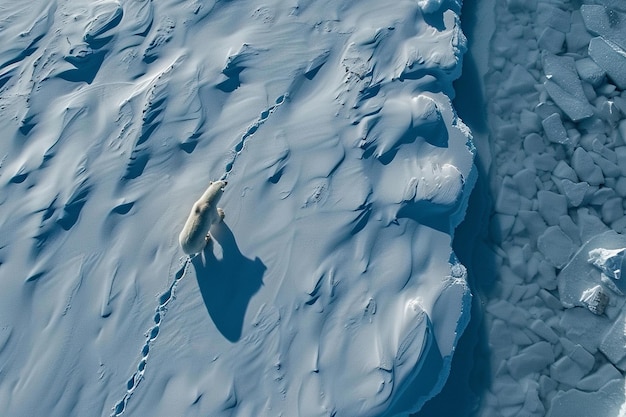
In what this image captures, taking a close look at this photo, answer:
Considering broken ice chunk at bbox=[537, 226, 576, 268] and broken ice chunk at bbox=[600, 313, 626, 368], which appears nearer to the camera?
broken ice chunk at bbox=[600, 313, 626, 368]

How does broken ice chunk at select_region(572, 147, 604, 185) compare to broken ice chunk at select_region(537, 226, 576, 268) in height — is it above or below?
above

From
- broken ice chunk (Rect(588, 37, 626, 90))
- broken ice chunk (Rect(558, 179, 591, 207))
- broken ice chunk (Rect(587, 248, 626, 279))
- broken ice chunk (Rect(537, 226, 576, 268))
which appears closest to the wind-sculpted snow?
broken ice chunk (Rect(537, 226, 576, 268))

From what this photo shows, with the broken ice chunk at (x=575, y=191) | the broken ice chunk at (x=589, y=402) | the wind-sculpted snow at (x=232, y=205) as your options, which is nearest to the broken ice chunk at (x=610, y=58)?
the broken ice chunk at (x=575, y=191)

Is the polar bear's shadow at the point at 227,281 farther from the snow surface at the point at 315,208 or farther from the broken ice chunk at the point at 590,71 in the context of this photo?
the broken ice chunk at the point at 590,71

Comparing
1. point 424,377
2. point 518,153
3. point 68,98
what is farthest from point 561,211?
point 68,98

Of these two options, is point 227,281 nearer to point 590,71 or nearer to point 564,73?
point 564,73

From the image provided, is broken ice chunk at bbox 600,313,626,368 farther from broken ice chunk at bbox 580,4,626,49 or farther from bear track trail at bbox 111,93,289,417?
bear track trail at bbox 111,93,289,417

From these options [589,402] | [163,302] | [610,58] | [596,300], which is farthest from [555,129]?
[163,302]

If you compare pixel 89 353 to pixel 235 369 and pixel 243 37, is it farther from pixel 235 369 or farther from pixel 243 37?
pixel 243 37
